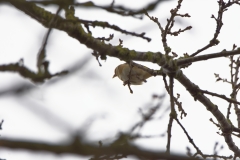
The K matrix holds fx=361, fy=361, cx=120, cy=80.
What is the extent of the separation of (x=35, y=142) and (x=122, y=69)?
2670 millimetres

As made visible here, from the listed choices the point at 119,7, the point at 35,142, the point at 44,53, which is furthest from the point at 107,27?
the point at 35,142

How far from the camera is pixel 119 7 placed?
6.14 feet

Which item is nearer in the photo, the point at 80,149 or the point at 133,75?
the point at 80,149

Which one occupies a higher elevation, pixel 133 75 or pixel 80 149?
pixel 133 75

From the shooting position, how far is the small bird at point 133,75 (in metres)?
3.37

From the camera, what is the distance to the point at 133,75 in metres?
3.38

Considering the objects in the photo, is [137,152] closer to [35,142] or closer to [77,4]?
[35,142]

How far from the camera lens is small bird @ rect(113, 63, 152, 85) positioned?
3365 millimetres

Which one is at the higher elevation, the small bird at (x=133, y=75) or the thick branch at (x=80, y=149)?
the small bird at (x=133, y=75)

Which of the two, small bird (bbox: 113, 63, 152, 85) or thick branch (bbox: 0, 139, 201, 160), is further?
small bird (bbox: 113, 63, 152, 85)

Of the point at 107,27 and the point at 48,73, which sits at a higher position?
the point at 107,27

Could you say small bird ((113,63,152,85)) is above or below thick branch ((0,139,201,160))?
above

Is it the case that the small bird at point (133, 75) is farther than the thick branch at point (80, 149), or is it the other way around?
the small bird at point (133, 75)

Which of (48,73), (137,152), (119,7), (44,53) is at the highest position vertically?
(119,7)
